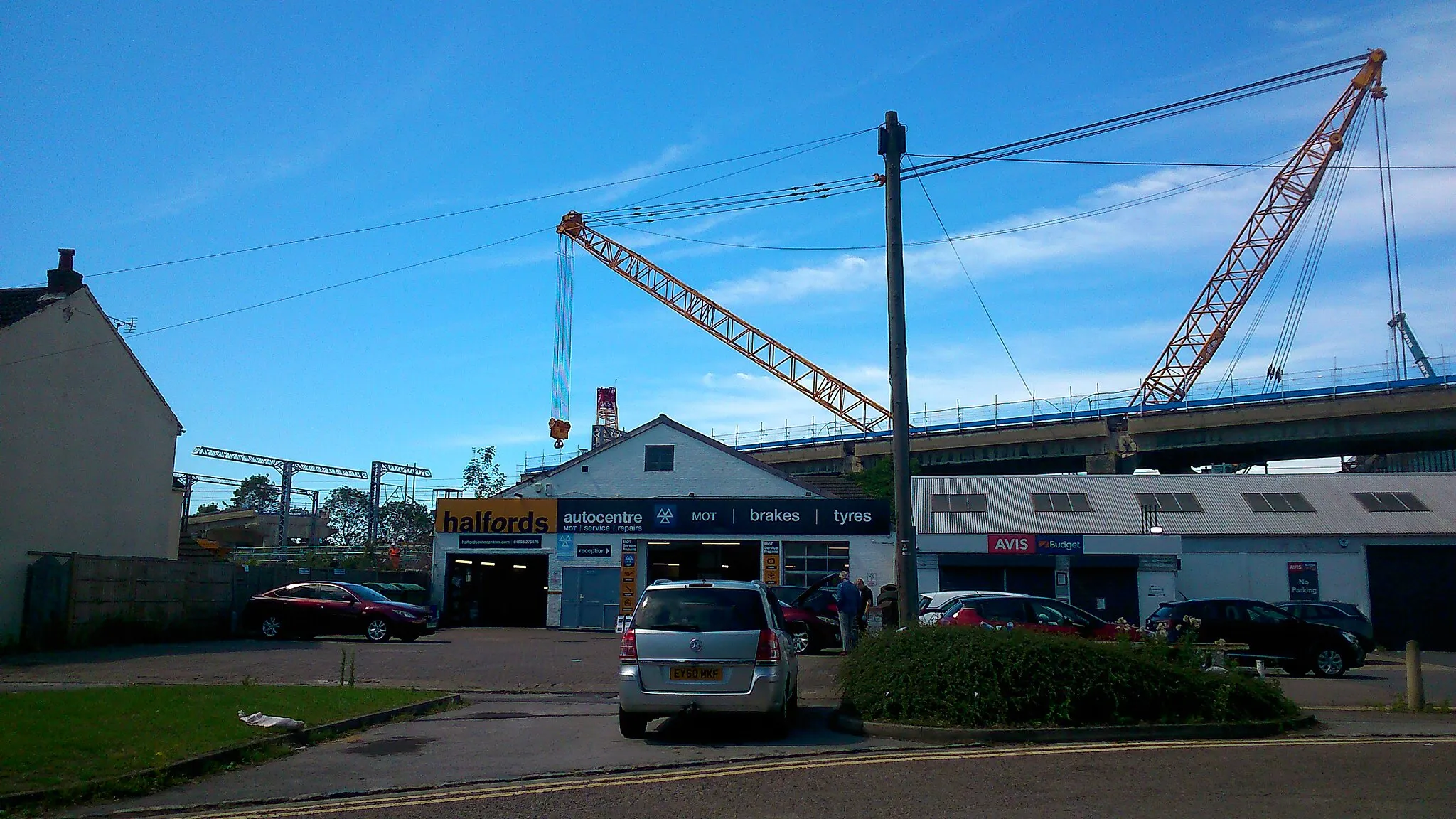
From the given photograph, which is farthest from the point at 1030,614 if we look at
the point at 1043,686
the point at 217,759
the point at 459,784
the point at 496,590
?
the point at 496,590

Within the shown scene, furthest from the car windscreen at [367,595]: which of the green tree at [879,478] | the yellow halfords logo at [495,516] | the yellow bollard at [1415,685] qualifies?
the green tree at [879,478]

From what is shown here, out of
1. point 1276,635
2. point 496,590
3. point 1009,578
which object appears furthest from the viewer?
point 496,590

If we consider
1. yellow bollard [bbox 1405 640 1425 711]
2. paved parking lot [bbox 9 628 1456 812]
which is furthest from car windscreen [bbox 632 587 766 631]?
yellow bollard [bbox 1405 640 1425 711]

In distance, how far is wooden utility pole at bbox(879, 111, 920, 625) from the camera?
14773 millimetres

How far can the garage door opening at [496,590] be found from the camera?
35875mm

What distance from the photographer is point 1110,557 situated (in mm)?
31750

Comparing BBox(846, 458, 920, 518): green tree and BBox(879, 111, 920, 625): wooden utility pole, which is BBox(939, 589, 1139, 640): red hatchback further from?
BBox(846, 458, 920, 518): green tree

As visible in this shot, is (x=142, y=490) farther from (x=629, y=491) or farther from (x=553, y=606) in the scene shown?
(x=629, y=491)

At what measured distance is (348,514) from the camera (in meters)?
99.5

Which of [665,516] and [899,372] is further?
[665,516]

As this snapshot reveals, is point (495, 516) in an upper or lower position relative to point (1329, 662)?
upper

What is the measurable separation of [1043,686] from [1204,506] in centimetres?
2653

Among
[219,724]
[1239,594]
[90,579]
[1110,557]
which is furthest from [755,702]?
[1239,594]

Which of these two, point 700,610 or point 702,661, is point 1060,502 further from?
point 702,661
